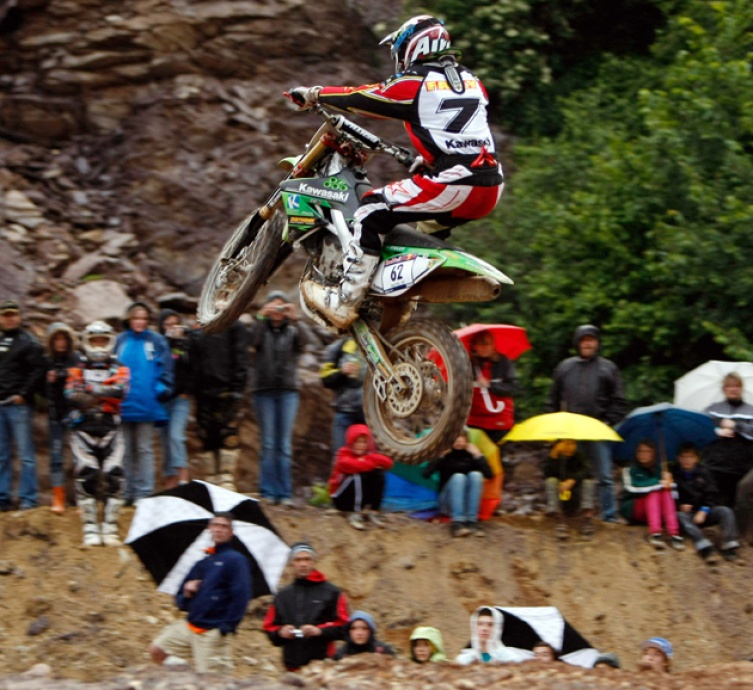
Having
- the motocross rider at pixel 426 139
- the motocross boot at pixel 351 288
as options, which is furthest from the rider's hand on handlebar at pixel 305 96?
the motocross boot at pixel 351 288

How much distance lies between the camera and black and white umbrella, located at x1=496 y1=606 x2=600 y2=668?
33.6 feet

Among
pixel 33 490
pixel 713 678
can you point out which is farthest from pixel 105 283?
pixel 713 678

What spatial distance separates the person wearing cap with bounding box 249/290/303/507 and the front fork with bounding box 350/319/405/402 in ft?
9.06

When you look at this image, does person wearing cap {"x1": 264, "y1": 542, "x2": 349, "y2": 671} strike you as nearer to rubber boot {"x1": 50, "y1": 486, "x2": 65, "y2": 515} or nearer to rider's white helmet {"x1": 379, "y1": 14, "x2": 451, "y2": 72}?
rubber boot {"x1": 50, "y1": 486, "x2": 65, "y2": 515}

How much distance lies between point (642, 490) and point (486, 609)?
3119 mm

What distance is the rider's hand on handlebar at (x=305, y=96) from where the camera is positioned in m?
9.42

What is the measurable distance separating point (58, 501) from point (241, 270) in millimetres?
2809

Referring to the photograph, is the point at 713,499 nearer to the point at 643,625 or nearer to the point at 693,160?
the point at 643,625

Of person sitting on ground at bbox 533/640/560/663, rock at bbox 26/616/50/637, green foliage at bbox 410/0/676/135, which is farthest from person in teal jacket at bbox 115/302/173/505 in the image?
green foliage at bbox 410/0/676/135

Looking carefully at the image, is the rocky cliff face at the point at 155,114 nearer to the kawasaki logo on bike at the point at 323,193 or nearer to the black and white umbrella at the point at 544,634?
the kawasaki logo on bike at the point at 323,193

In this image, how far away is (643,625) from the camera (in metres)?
12.5

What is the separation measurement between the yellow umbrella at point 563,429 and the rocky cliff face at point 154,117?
6.42 meters

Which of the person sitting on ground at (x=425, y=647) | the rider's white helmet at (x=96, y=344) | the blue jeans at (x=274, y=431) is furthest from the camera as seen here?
the blue jeans at (x=274, y=431)

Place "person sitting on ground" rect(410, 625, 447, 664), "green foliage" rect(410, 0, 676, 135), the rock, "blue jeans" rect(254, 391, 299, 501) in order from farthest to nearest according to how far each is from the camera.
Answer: "green foliage" rect(410, 0, 676, 135), "blue jeans" rect(254, 391, 299, 501), the rock, "person sitting on ground" rect(410, 625, 447, 664)
